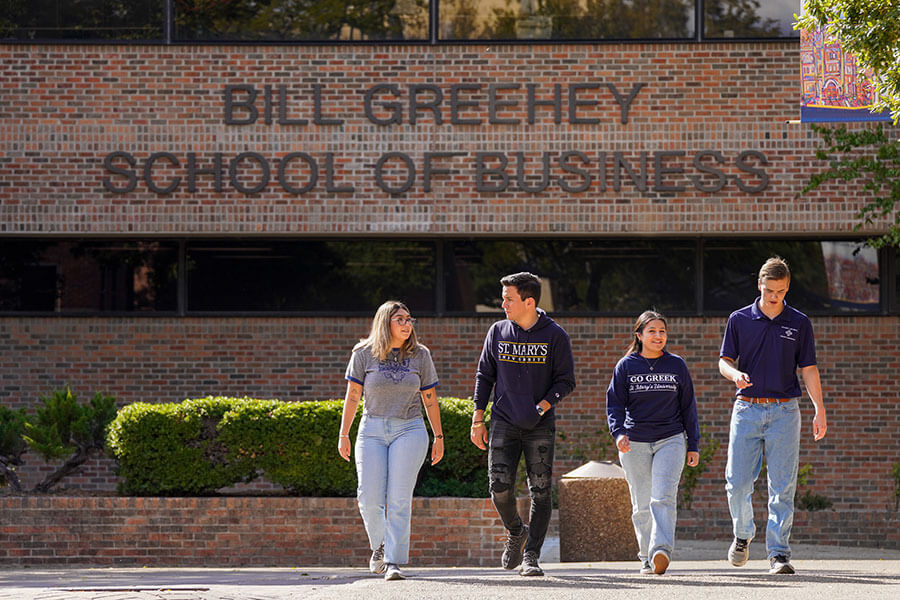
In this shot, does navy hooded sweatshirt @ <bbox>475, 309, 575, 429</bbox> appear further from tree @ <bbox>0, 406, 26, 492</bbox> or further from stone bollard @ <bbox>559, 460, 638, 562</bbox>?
tree @ <bbox>0, 406, 26, 492</bbox>

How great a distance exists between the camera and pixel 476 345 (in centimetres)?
1422

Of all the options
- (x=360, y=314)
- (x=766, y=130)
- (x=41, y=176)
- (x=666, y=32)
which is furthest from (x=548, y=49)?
(x=41, y=176)

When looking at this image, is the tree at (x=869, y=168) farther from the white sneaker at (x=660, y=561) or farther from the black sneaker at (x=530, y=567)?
the black sneaker at (x=530, y=567)

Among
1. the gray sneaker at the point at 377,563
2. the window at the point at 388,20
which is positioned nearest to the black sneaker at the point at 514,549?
the gray sneaker at the point at 377,563

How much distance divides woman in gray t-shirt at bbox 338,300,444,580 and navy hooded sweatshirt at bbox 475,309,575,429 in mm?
425

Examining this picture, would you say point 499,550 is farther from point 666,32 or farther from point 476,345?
point 666,32

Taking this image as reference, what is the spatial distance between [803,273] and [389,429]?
7.54 meters

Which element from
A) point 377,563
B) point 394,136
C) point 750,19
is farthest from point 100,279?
point 750,19

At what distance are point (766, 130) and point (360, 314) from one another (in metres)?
4.69

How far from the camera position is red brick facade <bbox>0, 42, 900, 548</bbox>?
13.9m

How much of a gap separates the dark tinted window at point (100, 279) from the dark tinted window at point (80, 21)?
220cm

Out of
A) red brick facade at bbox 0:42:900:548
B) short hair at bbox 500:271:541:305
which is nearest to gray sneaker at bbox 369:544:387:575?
short hair at bbox 500:271:541:305

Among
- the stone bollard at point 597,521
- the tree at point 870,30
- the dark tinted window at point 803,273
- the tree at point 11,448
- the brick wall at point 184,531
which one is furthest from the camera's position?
the dark tinted window at point 803,273

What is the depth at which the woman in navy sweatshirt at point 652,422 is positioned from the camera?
8086 mm
